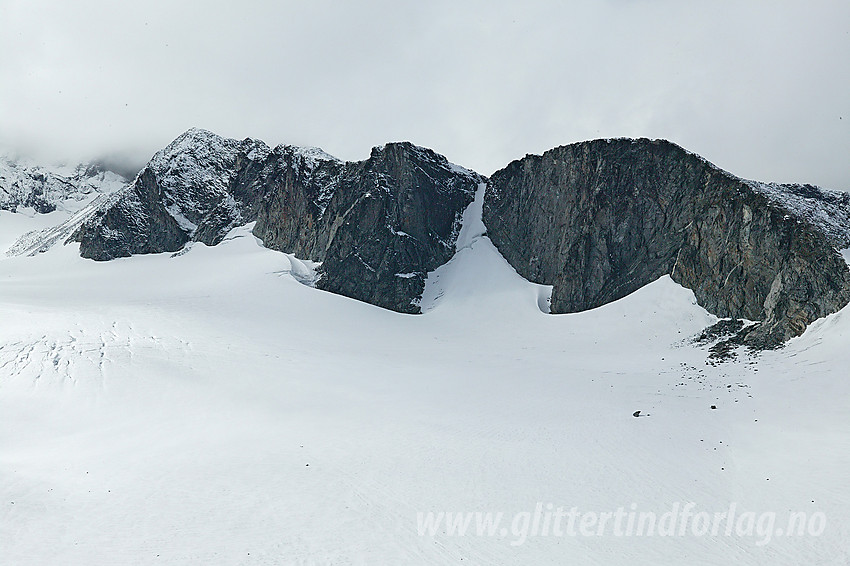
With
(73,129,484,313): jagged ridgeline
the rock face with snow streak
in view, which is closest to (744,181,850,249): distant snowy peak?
(73,129,484,313): jagged ridgeline

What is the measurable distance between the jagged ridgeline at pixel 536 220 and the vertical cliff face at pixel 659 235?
0.12m

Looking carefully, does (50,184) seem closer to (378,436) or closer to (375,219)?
(375,219)

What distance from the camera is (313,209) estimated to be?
2518 inches

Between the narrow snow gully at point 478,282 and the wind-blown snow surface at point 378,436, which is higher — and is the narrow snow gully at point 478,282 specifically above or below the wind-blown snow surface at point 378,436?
above

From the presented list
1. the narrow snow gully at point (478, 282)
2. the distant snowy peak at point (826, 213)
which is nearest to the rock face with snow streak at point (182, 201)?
the narrow snow gully at point (478, 282)

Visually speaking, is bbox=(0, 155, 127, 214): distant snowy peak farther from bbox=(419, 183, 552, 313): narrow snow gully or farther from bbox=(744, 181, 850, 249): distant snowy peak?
bbox=(744, 181, 850, 249): distant snowy peak

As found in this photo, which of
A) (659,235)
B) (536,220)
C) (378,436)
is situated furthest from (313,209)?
(378,436)

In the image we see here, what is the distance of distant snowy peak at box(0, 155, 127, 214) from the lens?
545ft

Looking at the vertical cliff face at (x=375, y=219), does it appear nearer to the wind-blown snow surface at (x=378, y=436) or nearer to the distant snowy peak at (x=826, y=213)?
the wind-blown snow surface at (x=378, y=436)

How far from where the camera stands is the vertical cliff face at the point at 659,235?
96.4ft

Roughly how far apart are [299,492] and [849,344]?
1000 inches

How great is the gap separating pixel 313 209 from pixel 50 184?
552 ft

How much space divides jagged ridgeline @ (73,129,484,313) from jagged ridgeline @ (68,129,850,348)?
0.20m

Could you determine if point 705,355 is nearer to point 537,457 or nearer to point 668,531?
point 537,457
